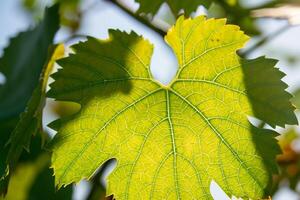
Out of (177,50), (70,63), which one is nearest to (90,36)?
(70,63)

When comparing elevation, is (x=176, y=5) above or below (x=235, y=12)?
below

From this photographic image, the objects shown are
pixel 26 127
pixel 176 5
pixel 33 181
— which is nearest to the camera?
pixel 26 127

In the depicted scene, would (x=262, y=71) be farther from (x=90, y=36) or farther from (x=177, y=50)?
(x=90, y=36)

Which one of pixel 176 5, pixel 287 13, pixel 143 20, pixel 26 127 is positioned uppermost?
pixel 143 20

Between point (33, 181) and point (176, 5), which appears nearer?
point (176, 5)

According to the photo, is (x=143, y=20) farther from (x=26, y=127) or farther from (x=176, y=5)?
(x=26, y=127)

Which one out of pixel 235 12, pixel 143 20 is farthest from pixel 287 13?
pixel 143 20

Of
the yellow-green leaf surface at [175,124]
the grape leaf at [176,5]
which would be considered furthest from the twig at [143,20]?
the yellow-green leaf surface at [175,124]
